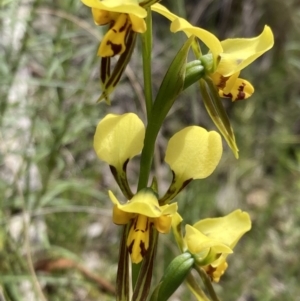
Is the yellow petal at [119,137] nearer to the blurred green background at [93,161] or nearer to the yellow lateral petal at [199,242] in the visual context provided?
the yellow lateral petal at [199,242]

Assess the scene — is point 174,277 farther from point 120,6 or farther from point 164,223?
point 120,6

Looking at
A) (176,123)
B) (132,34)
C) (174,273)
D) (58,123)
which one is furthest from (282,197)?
(132,34)

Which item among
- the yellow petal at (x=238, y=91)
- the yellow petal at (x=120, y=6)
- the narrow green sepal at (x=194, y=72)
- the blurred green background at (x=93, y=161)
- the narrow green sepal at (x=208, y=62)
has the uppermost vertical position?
the yellow petal at (x=120, y=6)

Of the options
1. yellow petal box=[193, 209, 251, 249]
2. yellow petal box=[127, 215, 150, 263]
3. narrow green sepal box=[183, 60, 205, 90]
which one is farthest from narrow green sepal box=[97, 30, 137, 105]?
yellow petal box=[193, 209, 251, 249]

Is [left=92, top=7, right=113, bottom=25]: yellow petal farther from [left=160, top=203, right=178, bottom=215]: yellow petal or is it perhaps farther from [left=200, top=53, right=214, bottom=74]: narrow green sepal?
[left=160, top=203, right=178, bottom=215]: yellow petal

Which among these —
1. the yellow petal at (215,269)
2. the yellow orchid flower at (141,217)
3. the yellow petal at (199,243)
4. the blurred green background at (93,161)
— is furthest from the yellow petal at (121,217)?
the blurred green background at (93,161)

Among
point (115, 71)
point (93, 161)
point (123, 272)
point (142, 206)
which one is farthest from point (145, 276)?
point (93, 161)
